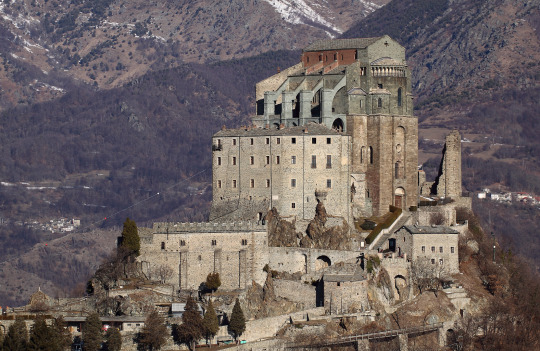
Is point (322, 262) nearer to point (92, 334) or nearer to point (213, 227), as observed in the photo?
point (213, 227)

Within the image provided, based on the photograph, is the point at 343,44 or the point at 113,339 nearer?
the point at 113,339

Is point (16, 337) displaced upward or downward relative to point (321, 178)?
downward

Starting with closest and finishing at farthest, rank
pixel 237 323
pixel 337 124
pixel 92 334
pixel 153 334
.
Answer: pixel 92 334, pixel 153 334, pixel 237 323, pixel 337 124

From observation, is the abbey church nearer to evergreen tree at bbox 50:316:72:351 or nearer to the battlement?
the battlement

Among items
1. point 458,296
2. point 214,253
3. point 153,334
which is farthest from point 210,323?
point 458,296

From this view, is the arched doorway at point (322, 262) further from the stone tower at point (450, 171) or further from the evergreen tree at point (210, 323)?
the stone tower at point (450, 171)

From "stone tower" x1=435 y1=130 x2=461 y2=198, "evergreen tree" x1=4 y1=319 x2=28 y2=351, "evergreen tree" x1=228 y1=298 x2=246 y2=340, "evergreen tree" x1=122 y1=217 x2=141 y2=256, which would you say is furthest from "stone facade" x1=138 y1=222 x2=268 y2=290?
"stone tower" x1=435 y1=130 x2=461 y2=198

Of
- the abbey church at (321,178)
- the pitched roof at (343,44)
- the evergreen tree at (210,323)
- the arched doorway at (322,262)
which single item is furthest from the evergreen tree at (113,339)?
the pitched roof at (343,44)

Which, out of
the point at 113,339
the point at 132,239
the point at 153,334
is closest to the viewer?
the point at 113,339
